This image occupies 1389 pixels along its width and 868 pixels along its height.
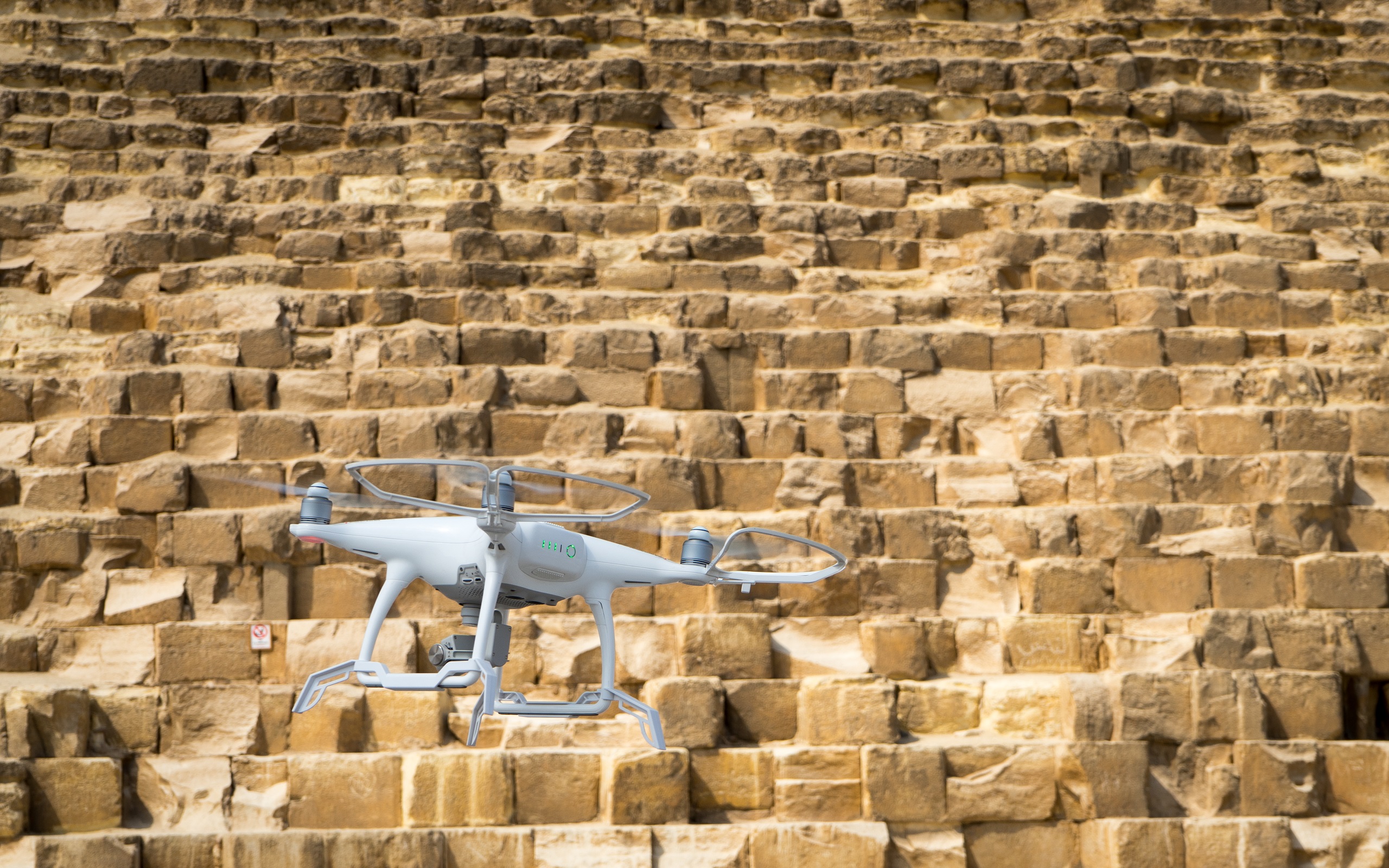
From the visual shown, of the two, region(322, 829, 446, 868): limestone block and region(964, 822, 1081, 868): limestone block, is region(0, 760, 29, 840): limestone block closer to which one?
region(322, 829, 446, 868): limestone block

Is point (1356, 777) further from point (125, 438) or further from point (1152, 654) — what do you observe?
point (125, 438)

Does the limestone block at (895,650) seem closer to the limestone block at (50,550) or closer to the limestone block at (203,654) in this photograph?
the limestone block at (203,654)

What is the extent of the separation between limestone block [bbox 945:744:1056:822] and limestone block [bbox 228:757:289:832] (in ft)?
11.1

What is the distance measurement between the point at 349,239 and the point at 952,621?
16.3 feet

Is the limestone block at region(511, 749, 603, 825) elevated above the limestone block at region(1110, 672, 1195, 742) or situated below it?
below

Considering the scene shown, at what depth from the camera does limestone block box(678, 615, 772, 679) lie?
7.22 metres

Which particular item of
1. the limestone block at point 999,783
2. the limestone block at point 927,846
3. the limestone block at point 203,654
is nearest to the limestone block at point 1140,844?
the limestone block at point 999,783

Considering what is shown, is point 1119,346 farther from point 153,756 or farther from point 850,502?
point 153,756

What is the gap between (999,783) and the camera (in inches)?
269

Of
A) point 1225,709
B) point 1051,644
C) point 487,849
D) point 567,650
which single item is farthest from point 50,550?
point 1225,709

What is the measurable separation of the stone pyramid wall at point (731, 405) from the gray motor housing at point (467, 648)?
229 cm

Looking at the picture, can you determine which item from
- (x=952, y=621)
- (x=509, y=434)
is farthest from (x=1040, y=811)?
(x=509, y=434)

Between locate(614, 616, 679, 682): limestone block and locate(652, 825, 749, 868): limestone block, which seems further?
locate(614, 616, 679, 682): limestone block

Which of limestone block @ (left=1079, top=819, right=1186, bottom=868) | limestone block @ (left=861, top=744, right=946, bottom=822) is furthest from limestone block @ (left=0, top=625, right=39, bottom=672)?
limestone block @ (left=1079, top=819, right=1186, bottom=868)
